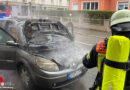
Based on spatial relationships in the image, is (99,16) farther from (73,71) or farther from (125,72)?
(125,72)

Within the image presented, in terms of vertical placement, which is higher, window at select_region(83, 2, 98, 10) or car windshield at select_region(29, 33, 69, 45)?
window at select_region(83, 2, 98, 10)

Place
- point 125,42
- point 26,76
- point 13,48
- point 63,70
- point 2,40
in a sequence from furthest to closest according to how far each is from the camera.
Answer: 1. point 2,40
2. point 13,48
3. point 26,76
4. point 63,70
5. point 125,42

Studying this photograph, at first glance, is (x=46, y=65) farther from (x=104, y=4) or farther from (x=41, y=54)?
(x=104, y=4)

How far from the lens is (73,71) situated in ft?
10.3

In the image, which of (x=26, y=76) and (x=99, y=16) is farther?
(x=99, y=16)

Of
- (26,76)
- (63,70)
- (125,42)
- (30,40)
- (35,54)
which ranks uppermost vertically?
(125,42)

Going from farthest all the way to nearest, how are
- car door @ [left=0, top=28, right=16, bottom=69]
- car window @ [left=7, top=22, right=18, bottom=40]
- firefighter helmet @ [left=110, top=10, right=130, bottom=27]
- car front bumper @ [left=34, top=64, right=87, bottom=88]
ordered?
car window @ [left=7, top=22, right=18, bottom=40], car door @ [left=0, top=28, right=16, bottom=69], car front bumper @ [left=34, top=64, right=87, bottom=88], firefighter helmet @ [left=110, top=10, right=130, bottom=27]

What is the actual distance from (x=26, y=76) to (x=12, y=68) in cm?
67

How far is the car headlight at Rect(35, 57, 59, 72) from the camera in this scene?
2.93 meters

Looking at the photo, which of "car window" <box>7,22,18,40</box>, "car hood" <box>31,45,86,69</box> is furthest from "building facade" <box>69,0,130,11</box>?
"car window" <box>7,22,18,40</box>

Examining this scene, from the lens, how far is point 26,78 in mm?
3234

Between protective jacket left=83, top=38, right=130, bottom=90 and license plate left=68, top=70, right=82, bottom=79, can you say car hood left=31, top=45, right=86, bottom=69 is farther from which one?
protective jacket left=83, top=38, right=130, bottom=90

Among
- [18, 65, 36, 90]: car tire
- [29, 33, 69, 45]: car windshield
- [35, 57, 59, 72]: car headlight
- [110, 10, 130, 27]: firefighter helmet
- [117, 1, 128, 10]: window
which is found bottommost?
[18, 65, 36, 90]: car tire

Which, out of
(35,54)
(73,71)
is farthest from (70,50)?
(35,54)
